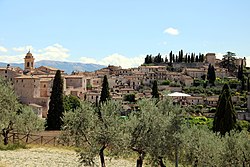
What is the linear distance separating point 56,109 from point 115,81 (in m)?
54.7

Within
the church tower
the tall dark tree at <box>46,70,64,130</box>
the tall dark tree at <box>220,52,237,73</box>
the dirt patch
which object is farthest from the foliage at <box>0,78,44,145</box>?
the tall dark tree at <box>220,52,237,73</box>

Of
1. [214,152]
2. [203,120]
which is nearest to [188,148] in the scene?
[214,152]

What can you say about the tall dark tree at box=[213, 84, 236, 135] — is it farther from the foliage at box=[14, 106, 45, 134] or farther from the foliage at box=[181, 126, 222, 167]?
the foliage at box=[14, 106, 45, 134]

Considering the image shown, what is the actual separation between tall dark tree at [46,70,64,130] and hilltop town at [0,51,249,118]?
41.1 feet

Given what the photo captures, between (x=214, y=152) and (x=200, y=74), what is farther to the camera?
(x=200, y=74)

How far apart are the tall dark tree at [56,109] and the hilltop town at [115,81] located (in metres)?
12.5

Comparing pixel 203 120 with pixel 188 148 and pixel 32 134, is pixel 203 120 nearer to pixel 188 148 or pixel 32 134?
pixel 32 134

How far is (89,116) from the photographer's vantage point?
18.2 m

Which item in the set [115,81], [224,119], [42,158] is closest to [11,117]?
[42,158]

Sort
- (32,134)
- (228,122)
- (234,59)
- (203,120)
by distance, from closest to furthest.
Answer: (32,134) < (228,122) < (203,120) < (234,59)

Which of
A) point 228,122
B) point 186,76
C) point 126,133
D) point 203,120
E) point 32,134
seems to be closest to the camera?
point 126,133

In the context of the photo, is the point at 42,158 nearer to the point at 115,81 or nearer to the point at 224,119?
the point at 224,119

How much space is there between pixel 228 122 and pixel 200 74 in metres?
69.7

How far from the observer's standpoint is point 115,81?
95.7 m
